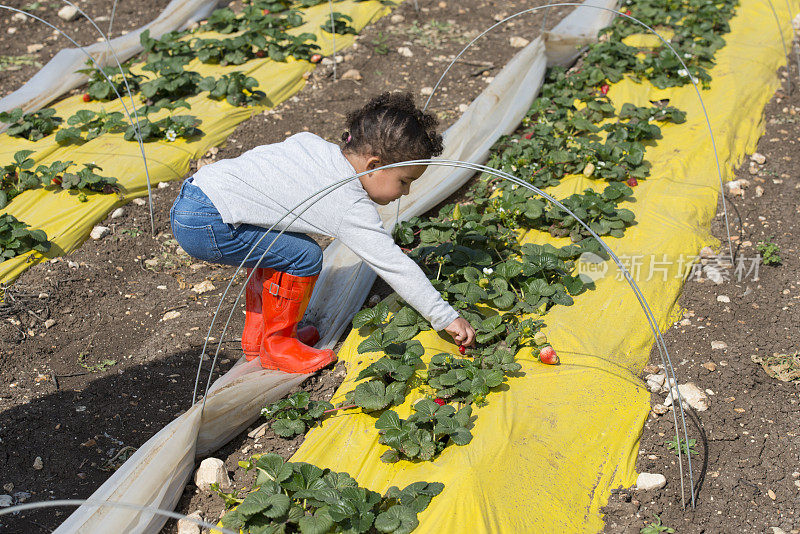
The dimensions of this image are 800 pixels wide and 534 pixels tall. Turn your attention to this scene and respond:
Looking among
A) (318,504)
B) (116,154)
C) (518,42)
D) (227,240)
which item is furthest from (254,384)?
(518,42)

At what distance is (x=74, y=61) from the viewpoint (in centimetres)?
504

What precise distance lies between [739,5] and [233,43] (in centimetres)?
417

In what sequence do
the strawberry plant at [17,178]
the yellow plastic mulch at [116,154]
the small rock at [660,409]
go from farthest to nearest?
the strawberry plant at [17,178] → the yellow plastic mulch at [116,154] → the small rock at [660,409]

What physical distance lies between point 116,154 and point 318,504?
9.42ft

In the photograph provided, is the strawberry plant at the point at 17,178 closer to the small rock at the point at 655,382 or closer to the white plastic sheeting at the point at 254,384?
the white plastic sheeting at the point at 254,384

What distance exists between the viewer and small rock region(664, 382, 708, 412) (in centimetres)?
278

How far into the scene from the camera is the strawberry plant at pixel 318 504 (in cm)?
214

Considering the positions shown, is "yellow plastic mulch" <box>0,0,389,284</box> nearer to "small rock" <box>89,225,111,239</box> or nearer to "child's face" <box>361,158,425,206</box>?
"small rock" <box>89,225,111,239</box>

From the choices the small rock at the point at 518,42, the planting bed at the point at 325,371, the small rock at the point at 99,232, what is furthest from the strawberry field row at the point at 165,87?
the small rock at the point at 518,42

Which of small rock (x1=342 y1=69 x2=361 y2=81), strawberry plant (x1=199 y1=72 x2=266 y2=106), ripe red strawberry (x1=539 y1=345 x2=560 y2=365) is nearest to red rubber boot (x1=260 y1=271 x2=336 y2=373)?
ripe red strawberry (x1=539 y1=345 x2=560 y2=365)

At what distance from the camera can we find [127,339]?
3311 millimetres

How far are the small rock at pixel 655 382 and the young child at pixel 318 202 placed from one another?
2.51ft

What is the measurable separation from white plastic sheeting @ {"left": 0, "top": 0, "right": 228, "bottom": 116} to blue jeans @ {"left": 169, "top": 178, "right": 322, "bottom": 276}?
2700 mm

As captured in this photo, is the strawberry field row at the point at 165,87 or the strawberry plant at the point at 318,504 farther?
the strawberry field row at the point at 165,87
